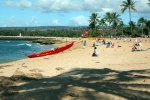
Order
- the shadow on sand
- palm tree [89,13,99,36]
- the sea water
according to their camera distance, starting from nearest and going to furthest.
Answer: the shadow on sand
the sea water
palm tree [89,13,99,36]

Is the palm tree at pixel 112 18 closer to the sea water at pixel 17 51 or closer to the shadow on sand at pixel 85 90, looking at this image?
the sea water at pixel 17 51

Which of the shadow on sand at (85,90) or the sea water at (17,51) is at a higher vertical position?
the shadow on sand at (85,90)

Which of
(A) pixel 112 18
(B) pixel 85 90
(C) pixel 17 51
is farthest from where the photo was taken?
(A) pixel 112 18

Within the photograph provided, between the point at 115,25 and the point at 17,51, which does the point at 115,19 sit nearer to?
the point at 115,25

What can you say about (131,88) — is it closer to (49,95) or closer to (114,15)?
(49,95)

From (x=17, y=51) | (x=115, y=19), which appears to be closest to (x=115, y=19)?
(x=115, y=19)

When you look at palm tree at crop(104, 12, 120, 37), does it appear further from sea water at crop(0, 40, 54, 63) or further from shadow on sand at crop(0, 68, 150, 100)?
shadow on sand at crop(0, 68, 150, 100)

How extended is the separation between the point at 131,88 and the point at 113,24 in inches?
4792

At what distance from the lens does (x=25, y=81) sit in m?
15.0

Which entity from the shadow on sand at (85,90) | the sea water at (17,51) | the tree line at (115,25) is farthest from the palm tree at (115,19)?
the shadow on sand at (85,90)

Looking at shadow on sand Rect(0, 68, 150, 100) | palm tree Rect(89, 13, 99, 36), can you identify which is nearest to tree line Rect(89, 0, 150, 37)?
palm tree Rect(89, 13, 99, 36)

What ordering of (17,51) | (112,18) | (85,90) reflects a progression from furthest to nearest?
(112,18), (17,51), (85,90)

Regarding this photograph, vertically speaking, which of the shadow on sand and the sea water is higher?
the shadow on sand

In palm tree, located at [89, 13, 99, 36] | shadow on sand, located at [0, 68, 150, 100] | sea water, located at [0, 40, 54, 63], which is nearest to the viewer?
shadow on sand, located at [0, 68, 150, 100]
